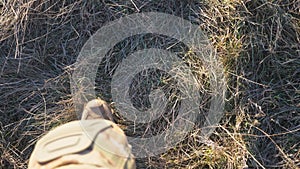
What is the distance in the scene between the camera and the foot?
56.6 inches

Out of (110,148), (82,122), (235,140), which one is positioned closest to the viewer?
(110,148)

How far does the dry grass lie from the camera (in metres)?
1.48

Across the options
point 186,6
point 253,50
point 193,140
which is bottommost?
point 193,140

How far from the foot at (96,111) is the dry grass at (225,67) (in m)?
0.08

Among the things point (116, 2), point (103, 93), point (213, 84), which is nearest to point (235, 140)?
point (213, 84)

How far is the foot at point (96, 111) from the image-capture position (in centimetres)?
144

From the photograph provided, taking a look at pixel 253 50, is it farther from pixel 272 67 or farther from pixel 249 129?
pixel 249 129

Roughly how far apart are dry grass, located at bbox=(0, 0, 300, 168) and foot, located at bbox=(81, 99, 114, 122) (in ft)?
0.26

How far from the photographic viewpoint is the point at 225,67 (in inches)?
59.0

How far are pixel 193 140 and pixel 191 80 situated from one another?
0.58ft

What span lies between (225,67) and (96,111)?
1.30 ft

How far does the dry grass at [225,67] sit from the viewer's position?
1479 mm

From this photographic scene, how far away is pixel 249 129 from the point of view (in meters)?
1.48

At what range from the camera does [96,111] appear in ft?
4.73
